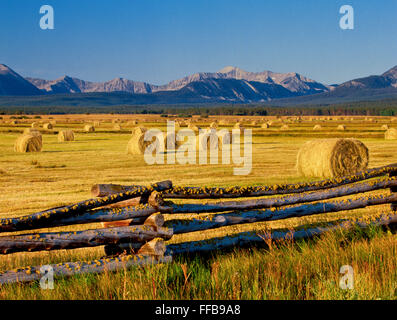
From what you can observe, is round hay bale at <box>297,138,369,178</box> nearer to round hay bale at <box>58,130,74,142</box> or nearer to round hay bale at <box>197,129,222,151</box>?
round hay bale at <box>197,129,222,151</box>

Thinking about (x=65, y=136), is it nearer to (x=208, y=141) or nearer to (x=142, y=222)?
(x=208, y=141)

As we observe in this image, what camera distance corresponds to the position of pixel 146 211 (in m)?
6.07

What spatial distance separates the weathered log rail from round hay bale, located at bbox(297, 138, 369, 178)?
551 inches

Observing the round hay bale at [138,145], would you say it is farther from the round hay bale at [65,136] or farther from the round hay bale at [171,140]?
the round hay bale at [65,136]

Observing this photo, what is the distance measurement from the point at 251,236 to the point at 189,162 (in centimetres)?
1996

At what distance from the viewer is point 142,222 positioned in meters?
6.22

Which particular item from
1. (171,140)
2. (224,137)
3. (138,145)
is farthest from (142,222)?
(224,137)

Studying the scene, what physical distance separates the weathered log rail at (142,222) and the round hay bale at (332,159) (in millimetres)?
14005

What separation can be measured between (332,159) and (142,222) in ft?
54.4

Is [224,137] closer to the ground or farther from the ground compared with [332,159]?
farther from the ground

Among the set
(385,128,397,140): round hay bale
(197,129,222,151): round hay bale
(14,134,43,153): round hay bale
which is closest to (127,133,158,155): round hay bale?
(197,129,222,151): round hay bale

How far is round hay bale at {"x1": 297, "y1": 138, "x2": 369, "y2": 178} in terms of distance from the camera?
70.7ft

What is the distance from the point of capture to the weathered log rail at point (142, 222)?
17.9 ft
